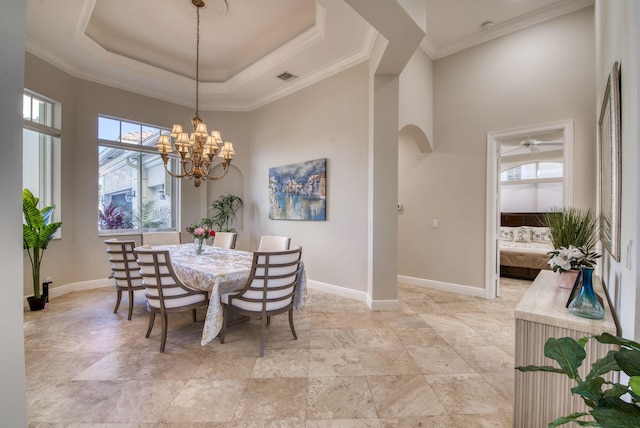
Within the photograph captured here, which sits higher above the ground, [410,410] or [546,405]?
[546,405]

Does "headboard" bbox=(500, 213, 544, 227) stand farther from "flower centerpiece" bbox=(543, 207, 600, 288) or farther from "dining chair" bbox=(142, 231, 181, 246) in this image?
"dining chair" bbox=(142, 231, 181, 246)

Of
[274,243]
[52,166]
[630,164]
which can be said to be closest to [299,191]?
[274,243]

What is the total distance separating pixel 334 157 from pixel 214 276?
2.62 metres

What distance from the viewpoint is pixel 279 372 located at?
2178mm

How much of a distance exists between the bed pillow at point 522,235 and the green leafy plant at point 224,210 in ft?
20.4

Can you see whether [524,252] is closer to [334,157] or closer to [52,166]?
[334,157]

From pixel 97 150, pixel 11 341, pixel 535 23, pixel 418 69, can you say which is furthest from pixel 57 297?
pixel 535 23

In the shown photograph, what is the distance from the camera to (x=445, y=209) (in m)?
4.39

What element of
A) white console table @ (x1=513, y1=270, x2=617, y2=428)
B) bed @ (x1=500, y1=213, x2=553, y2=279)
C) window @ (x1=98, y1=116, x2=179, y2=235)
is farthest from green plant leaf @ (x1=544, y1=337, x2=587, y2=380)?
window @ (x1=98, y1=116, x2=179, y2=235)

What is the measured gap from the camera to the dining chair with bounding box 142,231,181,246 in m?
4.09

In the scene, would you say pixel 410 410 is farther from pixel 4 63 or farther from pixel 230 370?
pixel 4 63

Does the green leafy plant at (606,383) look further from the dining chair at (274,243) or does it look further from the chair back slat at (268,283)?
the dining chair at (274,243)

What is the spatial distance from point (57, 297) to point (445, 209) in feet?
20.0

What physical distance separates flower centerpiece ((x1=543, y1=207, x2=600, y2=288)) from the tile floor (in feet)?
3.10
